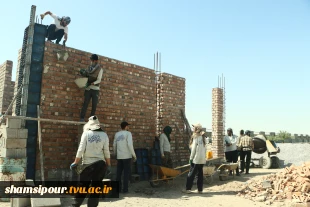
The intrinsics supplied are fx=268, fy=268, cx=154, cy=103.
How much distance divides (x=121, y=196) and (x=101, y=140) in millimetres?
2148

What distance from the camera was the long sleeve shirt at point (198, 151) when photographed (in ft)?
22.0

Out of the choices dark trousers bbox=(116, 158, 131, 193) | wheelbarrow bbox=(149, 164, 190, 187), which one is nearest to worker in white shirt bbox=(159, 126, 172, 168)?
wheelbarrow bbox=(149, 164, 190, 187)

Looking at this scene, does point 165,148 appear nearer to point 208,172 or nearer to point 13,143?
point 208,172

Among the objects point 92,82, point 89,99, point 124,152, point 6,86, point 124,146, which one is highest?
point 6,86

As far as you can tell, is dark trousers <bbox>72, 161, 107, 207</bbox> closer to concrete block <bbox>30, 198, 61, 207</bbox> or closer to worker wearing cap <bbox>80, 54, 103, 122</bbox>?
concrete block <bbox>30, 198, 61, 207</bbox>

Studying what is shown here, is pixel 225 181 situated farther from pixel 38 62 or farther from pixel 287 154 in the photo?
pixel 287 154

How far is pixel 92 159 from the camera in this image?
4496 millimetres

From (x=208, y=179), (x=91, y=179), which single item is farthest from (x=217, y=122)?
(x=91, y=179)

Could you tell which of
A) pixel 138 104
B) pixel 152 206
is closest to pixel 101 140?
pixel 152 206

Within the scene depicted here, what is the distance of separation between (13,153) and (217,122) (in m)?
9.15

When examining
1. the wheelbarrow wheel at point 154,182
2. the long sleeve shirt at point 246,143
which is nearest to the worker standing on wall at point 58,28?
the wheelbarrow wheel at point 154,182

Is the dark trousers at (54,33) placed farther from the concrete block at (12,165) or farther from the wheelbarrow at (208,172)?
the wheelbarrow at (208,172)

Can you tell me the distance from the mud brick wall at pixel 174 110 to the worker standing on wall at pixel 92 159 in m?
4.67

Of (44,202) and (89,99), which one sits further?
(89,99)
